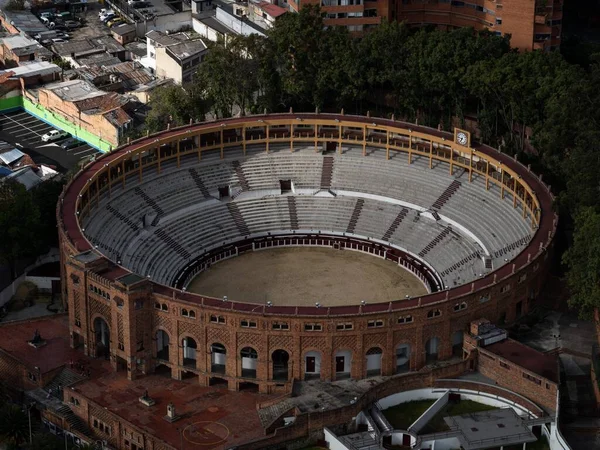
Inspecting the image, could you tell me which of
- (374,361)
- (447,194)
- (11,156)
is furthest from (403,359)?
(11,156)

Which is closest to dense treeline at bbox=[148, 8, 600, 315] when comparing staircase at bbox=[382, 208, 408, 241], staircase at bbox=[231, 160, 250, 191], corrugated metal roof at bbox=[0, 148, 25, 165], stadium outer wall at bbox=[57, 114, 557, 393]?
staircase at bbox=[231, 160, 250, 191]

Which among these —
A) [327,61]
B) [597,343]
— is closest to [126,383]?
[597,343]

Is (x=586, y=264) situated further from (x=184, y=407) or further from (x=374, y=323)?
(x=184, y=407)

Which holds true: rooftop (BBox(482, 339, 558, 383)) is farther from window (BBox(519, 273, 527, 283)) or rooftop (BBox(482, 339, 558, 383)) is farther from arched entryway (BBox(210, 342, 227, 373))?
arched entryway (BBox(210, 342, 227, 373))

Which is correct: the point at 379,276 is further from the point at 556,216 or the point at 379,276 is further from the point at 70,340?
the point at 70,340

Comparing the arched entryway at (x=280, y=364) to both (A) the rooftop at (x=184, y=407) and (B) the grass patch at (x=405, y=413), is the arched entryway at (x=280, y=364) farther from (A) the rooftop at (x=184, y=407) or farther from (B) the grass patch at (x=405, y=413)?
(B) the grass patch at (x=405, y=413)

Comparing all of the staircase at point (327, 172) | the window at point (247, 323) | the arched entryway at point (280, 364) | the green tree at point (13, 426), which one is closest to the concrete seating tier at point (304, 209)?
the staircase at point (327, 172)
